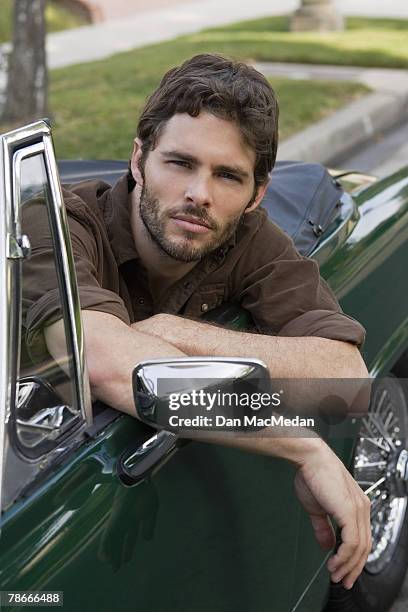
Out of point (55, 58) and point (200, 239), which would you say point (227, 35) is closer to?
point (55, 58)

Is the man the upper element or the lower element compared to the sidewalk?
upper

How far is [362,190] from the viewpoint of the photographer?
3.57 metres

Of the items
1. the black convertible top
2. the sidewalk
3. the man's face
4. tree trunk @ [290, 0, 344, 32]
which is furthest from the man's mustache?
tree trunk @ [290, 0, 344, 32]

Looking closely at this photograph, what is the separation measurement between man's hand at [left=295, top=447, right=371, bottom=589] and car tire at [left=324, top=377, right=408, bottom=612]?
2.04 feet

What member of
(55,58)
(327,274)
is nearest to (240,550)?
(327,274)

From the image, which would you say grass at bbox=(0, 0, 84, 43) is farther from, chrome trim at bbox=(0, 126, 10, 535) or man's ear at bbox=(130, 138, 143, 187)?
chrome trim at bbox=(0, 126, 10, 535)

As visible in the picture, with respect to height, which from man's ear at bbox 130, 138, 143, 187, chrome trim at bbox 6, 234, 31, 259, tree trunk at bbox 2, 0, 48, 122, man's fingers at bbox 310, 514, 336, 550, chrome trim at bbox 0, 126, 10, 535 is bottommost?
tree trunk at bbox 2, 0, 48, 122

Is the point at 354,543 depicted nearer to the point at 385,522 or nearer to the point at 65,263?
the point at 65,263

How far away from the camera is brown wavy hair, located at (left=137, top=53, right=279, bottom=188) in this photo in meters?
2.52

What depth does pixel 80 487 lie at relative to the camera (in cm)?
176

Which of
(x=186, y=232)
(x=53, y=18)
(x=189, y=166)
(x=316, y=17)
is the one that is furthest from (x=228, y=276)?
(x=53, y=18)

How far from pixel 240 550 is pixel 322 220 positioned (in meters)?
1.21

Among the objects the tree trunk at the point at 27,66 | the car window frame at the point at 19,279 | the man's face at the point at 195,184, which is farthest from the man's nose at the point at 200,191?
the tree trunk at the point at 27,66

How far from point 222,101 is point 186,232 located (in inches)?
12.8
